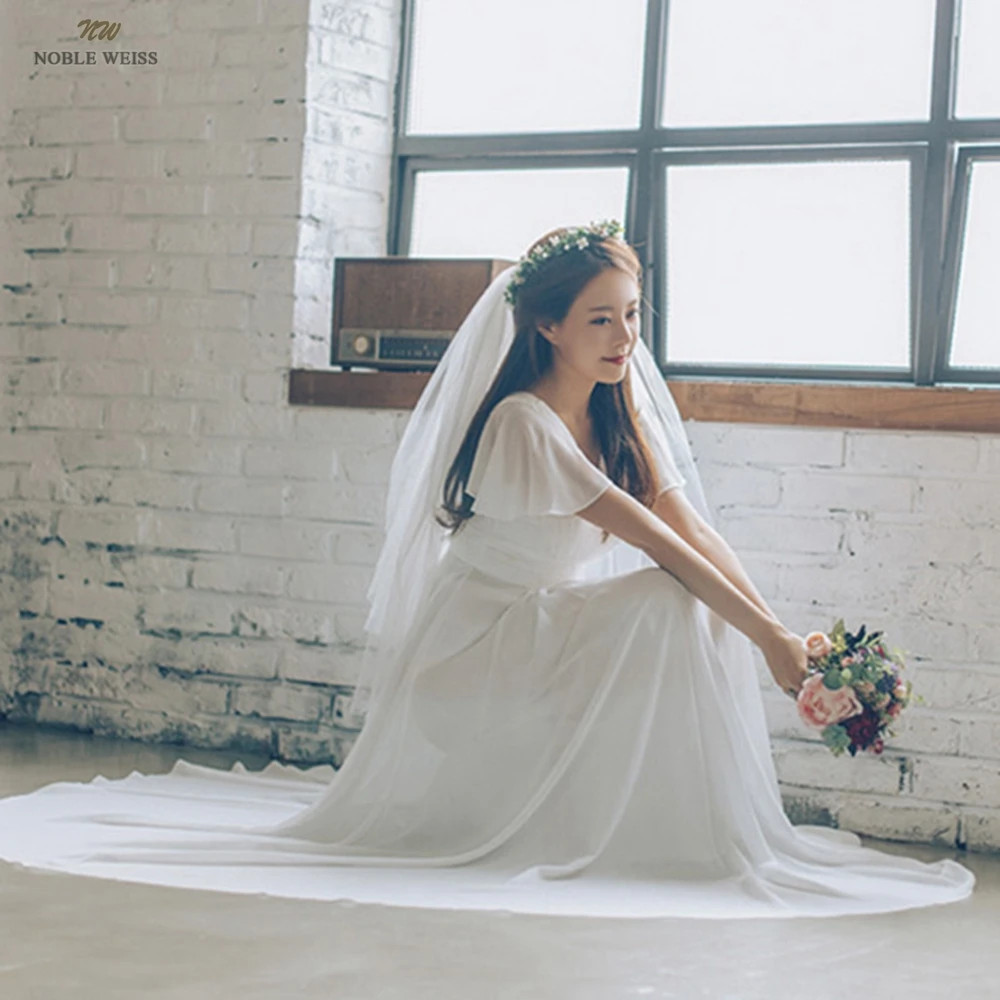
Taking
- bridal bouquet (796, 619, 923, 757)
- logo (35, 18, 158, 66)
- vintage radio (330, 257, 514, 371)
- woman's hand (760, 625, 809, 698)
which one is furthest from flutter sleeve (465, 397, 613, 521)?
logo (35, 18, 158, 66)

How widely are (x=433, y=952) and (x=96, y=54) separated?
2647mm

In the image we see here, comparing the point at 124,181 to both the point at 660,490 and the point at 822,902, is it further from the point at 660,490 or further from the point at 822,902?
the point at 822,902

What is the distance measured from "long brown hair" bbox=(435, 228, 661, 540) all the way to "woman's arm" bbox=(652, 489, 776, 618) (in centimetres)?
3

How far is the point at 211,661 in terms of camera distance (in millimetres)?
A: 4137

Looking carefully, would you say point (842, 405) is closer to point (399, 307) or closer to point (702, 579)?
point (702, 579)

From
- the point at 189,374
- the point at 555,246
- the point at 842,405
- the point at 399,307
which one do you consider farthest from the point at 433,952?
the point at 189,374

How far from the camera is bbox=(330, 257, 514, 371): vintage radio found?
12.7 feet

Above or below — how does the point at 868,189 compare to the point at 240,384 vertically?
above

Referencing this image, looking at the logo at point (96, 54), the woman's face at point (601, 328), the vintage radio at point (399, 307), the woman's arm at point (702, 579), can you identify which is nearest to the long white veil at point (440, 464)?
the woman's face at point (601, 328)

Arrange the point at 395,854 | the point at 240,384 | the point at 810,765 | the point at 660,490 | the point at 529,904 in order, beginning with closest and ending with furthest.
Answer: the point at 529,904 < the point at 395,854 < the point at 660,490 < the point at 810,765 < the point at 240,384

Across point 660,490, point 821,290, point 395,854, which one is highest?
point 821,290

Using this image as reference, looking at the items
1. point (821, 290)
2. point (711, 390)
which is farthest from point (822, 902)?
point (821, 290)

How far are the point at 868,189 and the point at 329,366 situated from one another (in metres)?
1.34

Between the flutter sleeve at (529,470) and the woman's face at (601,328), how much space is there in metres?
0.13
